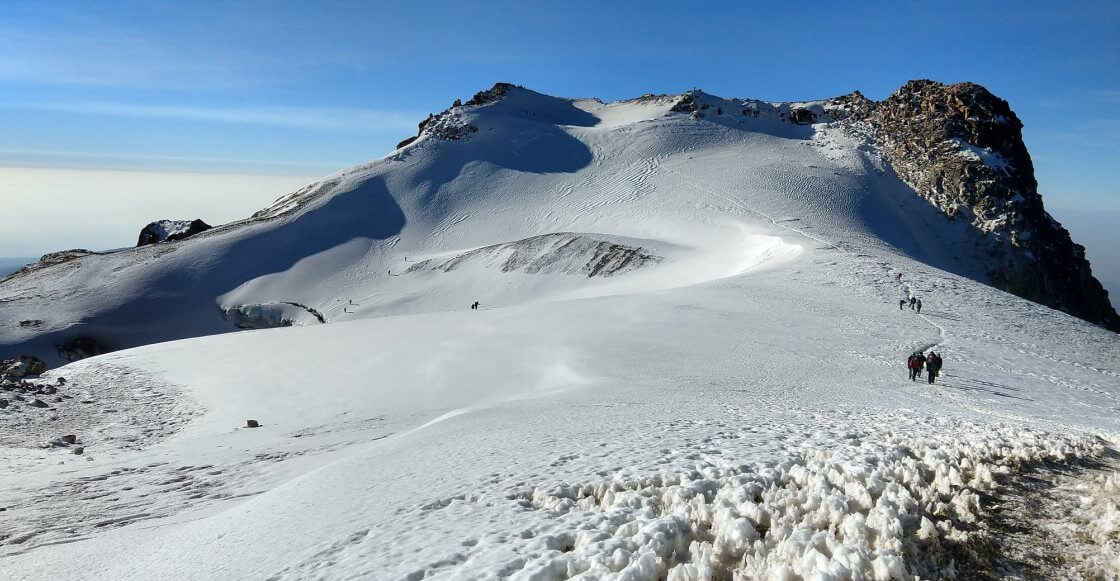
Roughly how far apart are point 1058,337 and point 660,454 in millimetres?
25865

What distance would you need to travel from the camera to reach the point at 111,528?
9.65 m

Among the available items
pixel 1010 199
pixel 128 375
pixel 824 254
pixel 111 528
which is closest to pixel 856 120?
pixel 1010 199

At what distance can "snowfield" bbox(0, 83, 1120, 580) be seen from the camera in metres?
6.38

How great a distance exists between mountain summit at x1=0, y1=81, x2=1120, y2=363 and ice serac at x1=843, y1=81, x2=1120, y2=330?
23 centimetres

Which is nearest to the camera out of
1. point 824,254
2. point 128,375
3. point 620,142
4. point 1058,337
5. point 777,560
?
point 777,560

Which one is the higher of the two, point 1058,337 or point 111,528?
point 1058,337

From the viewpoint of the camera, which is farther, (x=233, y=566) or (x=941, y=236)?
(x=941, y=236)

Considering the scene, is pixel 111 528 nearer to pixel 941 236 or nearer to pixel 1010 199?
pixel 941 236

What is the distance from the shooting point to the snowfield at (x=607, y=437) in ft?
20.9

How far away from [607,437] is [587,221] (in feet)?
192

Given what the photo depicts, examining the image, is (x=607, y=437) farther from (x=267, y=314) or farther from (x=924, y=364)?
(x=267, y=314)

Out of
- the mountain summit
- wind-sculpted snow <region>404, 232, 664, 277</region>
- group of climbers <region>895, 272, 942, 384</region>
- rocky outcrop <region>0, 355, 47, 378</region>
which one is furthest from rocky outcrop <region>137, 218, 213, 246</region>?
group of climbers <region>895, 272, 942, 384</region>

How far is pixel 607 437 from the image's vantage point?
10109mm

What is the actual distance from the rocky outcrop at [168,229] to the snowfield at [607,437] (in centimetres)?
2363
